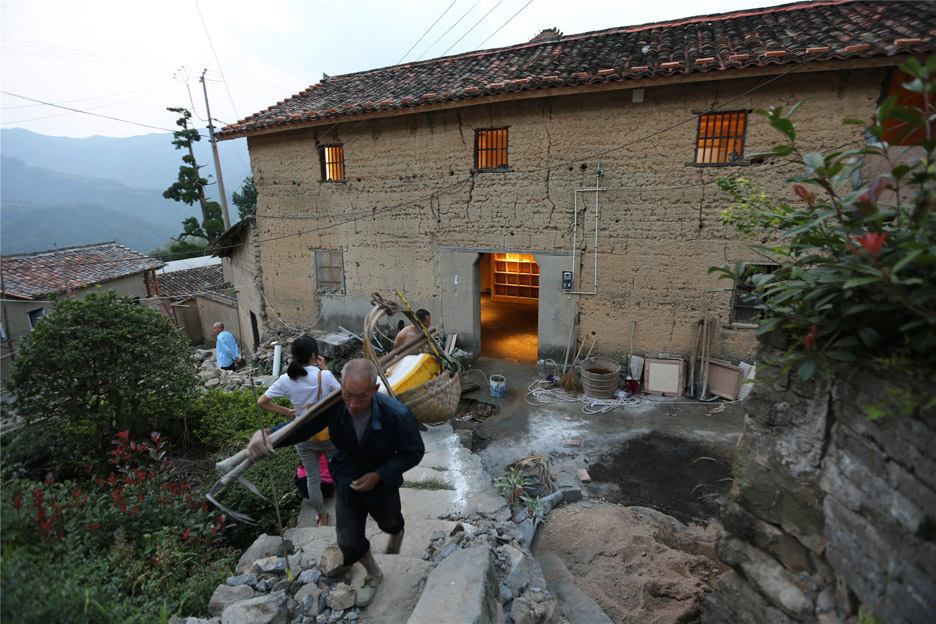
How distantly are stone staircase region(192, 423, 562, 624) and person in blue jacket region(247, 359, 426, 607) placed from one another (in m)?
0.19

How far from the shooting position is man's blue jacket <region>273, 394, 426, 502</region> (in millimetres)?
3029

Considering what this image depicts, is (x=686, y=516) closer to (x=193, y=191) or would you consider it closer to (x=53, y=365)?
(x=53, y=365)

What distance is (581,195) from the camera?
28.9ft

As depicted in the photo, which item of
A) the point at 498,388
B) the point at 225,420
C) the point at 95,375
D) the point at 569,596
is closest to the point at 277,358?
the point at 225,420

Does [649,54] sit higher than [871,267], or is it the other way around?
[649,54]

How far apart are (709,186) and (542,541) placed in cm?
662

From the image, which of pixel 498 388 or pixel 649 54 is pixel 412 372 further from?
pixel 649 54

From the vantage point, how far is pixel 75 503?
364 centimetres

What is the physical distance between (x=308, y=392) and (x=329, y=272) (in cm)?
829

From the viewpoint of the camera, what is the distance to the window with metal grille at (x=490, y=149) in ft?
30.8

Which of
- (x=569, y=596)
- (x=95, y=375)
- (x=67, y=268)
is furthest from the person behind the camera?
(x=67, y=268)

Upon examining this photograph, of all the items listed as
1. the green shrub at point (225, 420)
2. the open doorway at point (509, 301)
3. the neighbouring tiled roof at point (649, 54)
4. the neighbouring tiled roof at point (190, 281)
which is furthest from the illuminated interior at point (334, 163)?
the neighbouring tiled roof at point (190, 281)

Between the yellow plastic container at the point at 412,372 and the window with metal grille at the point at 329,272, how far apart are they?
7172mm

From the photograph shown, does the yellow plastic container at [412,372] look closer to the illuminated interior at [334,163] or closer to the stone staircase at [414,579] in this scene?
the stone staircase at [414,579]
